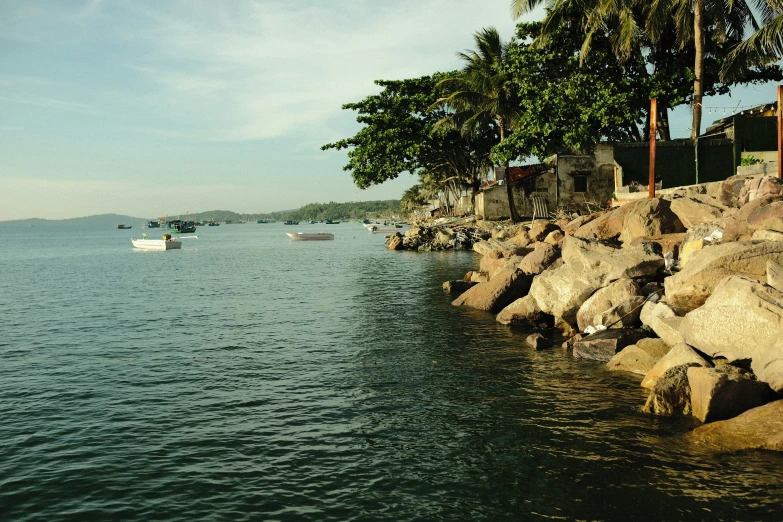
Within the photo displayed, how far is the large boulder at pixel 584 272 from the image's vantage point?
53.9 feet

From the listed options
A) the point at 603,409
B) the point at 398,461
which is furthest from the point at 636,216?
the point at 398,461

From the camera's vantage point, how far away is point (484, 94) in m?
47.0

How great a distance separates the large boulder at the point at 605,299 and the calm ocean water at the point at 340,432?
1.65m

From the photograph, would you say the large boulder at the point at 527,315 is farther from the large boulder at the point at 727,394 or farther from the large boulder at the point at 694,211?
the large boulder at the point at 727,394

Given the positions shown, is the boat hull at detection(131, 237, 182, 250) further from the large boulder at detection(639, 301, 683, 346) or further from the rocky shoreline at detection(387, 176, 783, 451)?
the large boulder at detection(639, 301, 683, 346)

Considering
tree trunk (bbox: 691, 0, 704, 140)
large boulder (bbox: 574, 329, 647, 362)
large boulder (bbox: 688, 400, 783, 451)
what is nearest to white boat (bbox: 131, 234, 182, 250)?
tree trunk (bbox: 691, 0, 704, 140)

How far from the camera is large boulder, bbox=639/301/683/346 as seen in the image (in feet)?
41.8

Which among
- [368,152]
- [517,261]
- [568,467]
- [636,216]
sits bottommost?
[568,467]

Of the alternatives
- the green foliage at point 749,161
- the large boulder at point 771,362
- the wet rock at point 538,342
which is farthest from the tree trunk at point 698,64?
the large boulder at point 771,362

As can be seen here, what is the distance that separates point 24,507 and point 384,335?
11195mm

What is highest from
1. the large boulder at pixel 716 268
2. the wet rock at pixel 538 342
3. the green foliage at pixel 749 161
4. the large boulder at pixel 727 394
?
the green foliage at pixel 749 161

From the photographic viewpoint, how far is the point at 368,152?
52438mm

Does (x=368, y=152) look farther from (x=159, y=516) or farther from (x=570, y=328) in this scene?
(x=159, y=516)

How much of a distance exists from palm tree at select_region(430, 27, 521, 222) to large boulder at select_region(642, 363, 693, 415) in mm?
34703
